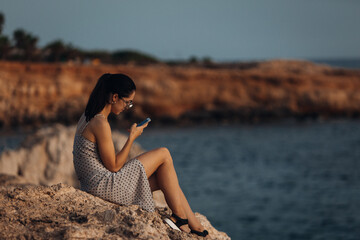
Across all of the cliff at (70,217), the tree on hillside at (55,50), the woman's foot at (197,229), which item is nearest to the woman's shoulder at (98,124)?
Answer: the cliff at (70,217)

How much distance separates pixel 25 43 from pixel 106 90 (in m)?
31.6

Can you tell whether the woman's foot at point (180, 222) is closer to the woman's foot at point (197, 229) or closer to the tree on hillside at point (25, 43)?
the woman's foot at point (197, 229)

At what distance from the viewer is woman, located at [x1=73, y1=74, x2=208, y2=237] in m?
3.93

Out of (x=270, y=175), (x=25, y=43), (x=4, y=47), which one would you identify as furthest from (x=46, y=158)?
(x=25, y=43)

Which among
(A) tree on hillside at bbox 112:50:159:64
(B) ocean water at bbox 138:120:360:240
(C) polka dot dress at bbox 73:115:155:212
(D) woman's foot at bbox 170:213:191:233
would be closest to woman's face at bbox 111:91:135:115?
(C) polka dot dress at bbox 73:115:155:212

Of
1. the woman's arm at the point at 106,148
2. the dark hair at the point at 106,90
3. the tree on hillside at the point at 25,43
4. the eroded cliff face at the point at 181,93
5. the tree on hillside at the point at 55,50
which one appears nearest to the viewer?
the woman's arm at the point at 106,148

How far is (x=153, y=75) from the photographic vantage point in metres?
33.0

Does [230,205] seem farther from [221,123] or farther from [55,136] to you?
[221,123]

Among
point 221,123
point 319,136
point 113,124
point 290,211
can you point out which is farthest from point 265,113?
point 290,211

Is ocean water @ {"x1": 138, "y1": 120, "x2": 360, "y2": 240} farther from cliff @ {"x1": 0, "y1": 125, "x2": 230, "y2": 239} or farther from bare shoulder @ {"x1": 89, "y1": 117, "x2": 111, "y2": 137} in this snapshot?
bare shoulder @ {"x1": 89, "y1": 117, "x2": 111, "y2": 137}

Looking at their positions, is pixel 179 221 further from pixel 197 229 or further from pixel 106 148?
pixel 106 148

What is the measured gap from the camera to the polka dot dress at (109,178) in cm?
394

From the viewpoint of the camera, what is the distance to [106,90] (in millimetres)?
4043

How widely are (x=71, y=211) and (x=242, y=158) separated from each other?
1815cm
